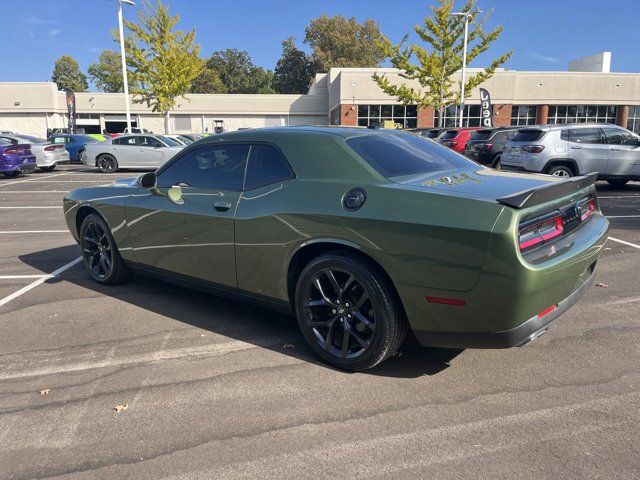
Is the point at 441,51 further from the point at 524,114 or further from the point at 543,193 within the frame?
the point at 543,193

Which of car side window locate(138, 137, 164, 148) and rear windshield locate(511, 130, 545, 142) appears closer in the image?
rear windshield locate(511, 130, 545, 142)

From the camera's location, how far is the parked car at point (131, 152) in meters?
20.3

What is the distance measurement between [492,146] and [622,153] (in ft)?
12.5

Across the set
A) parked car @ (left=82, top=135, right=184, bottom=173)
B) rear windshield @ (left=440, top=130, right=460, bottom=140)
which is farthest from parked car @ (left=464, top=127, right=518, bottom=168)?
parked car @ (left=82, top=135, right=184, bottom=173)

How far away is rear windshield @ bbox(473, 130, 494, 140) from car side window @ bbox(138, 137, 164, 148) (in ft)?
39.1

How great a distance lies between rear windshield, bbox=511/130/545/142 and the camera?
11752 millimetres

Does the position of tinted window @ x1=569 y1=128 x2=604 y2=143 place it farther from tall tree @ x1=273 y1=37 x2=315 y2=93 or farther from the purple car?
tall tree @ x1=273 y1=37 x2=315 y2=93

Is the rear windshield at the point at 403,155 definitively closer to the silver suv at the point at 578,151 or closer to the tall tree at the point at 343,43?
the silver suv at the point at 578,151

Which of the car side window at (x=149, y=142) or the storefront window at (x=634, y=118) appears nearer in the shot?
the car side window at (x=149, y=142)

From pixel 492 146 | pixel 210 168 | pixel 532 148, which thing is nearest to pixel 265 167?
pixel 210 168

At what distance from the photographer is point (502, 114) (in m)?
42.3

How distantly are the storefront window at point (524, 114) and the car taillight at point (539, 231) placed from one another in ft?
142

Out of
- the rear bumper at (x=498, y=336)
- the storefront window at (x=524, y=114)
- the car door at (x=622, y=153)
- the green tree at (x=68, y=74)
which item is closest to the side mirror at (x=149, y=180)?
the rear bumper at (x=498, y=336)

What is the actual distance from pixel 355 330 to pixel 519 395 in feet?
3.46
